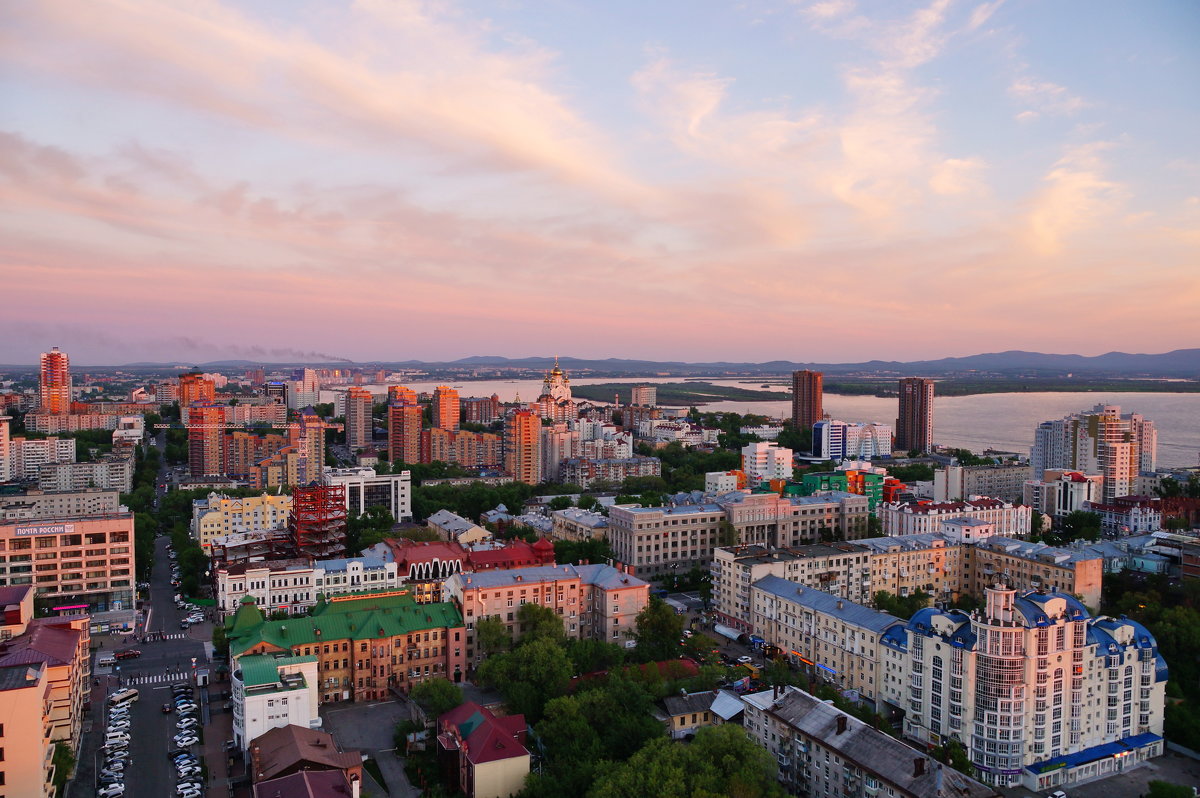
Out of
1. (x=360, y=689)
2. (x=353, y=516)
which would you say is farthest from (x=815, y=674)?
(x=353, y=516)

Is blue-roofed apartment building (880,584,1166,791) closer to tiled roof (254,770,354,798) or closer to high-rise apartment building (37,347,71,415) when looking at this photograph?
tiled roof (254,770,354,798)

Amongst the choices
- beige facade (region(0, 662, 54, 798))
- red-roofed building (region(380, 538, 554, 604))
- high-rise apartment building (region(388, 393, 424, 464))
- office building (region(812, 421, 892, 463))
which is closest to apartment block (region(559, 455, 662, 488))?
high-rise apartment building (region(388, 393, 424, 464))

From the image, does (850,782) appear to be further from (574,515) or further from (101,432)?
(101,432)

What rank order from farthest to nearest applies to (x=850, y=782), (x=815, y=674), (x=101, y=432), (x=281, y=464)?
(x=101, y=432)
(x=281, y=464)
(x=815, y=674)
(x=850, y=782)

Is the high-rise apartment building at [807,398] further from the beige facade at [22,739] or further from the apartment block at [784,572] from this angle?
the beige facade at [22,739]

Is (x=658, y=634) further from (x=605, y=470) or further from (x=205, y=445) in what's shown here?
(x=205, y=445)

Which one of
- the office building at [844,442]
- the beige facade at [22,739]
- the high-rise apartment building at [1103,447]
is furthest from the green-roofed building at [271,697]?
the office building at [844,442]

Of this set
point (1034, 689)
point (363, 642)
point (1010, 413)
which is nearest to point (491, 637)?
point (363, 642)
